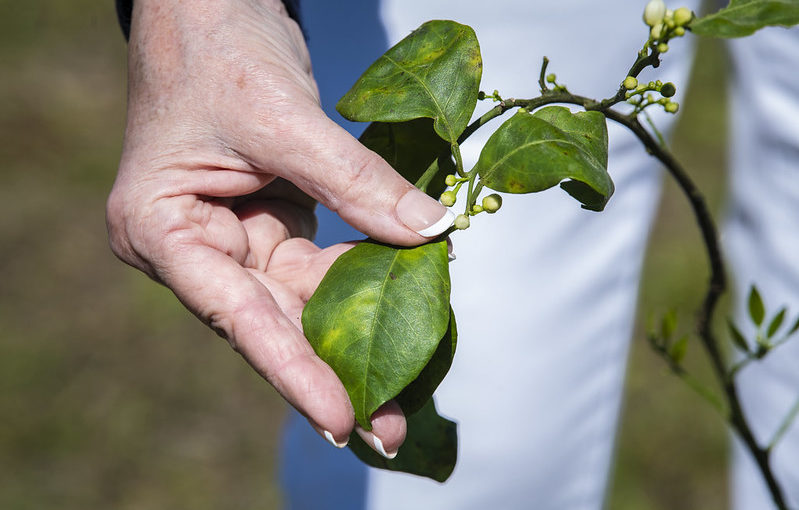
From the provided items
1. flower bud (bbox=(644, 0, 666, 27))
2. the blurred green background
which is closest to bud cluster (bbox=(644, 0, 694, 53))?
flower bud (bbox=(644, 0, 666, 27))

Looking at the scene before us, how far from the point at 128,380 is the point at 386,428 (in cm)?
A: 176

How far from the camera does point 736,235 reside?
58.4 inches

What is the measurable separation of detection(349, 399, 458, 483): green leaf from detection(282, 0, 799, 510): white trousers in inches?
18.4

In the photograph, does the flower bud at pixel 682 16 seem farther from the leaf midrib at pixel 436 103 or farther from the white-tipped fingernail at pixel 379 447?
the white-tipped fingernail at pixel 379 447

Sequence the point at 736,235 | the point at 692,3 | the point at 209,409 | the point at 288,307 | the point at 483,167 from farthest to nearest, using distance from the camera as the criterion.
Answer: the point at 209,409 → the point at 736,235 → the point at 692,3 → the point at 288,307 → the point at 483,167

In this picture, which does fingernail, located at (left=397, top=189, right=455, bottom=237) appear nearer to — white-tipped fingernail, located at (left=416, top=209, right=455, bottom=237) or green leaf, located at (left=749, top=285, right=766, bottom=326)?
white-tipped fingernail, located at (left=416, top=209, right=455, bottom=237)

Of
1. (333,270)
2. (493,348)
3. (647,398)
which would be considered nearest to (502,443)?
(493,348)

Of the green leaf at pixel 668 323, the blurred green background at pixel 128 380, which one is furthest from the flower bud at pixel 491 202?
the blurred green background at pixel 128 380

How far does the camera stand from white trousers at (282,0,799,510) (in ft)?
3.62

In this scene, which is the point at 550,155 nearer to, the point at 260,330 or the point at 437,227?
the point at 437,227

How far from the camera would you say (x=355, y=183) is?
2.16ft

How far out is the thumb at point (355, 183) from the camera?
606mm

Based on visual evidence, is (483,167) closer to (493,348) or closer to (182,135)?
(182,135)

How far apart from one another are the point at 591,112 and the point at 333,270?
0.81 ft
